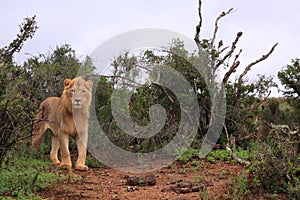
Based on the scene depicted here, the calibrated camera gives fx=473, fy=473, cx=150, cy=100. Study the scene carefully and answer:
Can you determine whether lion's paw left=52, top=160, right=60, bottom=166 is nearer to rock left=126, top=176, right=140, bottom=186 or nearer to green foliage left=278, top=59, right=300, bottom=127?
rock left=126, top=176, right=140, bottom=186

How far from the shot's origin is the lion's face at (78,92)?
9.09m

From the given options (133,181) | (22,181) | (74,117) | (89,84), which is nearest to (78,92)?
(89,84)

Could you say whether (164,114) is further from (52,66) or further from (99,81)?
(52,66)

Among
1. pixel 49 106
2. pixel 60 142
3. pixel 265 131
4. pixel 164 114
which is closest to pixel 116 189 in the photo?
pixel 60 142

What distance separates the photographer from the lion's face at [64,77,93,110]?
9094mm

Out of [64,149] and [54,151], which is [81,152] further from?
[54,151]

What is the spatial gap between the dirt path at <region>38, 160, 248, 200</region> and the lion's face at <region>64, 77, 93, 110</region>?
4.33 ft

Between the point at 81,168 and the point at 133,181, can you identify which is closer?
the point at 133,181

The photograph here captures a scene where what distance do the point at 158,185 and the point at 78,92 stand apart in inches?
97.4

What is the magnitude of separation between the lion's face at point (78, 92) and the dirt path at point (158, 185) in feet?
4.33

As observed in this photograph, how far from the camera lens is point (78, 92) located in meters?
9.09

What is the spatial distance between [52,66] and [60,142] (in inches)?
139

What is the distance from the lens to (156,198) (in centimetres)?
704

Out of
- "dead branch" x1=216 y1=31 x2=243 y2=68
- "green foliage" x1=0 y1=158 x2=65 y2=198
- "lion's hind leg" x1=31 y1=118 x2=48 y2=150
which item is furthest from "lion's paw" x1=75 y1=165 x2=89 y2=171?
"dead branch" x1=216 y1=31 x2=243 y2=68
